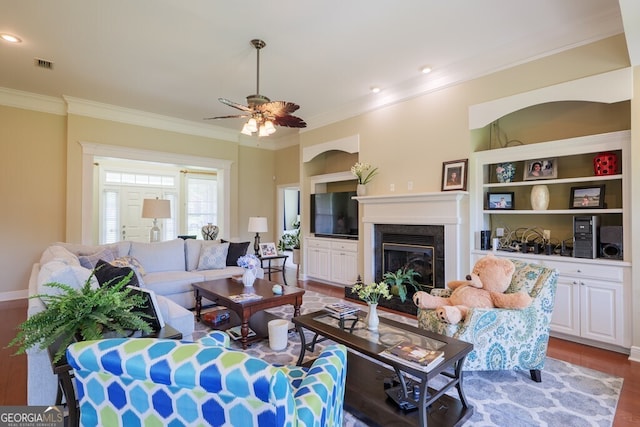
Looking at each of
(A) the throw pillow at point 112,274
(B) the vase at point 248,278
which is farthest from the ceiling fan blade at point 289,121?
(A) the throw pillow at point 112,274

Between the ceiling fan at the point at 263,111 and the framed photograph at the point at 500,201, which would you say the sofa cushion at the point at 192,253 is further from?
the framed photograph at the point at 500,201

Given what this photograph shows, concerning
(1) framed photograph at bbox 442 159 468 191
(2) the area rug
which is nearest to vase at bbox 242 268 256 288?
(2) the area rug

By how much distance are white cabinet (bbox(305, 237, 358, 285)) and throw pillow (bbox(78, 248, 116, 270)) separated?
3.28 meters

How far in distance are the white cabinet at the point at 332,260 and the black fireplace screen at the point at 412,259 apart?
2.16ft

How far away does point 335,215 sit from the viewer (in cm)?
586

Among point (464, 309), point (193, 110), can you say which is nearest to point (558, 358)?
point (464, 309)

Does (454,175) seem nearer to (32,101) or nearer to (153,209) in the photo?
(153,209)

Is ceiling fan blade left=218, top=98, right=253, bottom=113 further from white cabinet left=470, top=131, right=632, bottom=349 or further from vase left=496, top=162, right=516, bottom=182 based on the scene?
vase left=496, top=162, right=516, bottom=182

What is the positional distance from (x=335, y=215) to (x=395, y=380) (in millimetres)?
3816

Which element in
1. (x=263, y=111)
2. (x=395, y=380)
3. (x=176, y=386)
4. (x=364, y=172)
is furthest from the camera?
(x=364, y=172)

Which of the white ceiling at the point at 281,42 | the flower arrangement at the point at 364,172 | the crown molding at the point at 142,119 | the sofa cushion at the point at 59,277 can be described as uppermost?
the white ceiling at the point at 281,42

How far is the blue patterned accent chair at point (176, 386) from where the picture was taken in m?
0.89

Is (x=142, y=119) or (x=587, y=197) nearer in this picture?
(x=587, y=197)

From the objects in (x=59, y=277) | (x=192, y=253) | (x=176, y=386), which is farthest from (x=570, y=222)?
(x=192, y=253)
